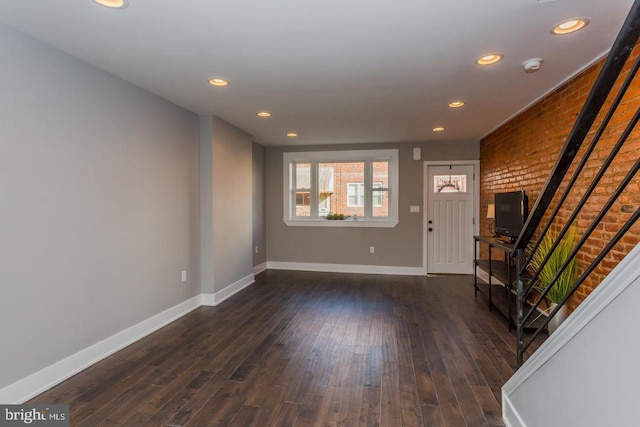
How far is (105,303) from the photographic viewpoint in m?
2.64

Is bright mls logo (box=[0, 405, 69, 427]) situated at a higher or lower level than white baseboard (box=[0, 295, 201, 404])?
lower

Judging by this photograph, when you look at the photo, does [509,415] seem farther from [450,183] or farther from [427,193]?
[450,183]

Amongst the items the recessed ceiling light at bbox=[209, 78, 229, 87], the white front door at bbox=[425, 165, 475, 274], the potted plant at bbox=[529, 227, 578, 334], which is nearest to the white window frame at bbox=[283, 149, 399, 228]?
the white front door at bbox=[425, 165, 475, 274]

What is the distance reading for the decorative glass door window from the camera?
5597 mm

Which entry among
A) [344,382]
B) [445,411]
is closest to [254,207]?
[344,382]

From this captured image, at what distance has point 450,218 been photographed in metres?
5.63

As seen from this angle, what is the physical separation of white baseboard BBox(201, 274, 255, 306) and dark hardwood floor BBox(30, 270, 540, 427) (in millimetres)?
143

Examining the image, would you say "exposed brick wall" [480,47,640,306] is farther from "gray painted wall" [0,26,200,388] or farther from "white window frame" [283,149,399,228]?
"gray painted wall" [0,26,200,388]

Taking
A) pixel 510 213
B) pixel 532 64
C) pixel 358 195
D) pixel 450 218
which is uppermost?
pixel 532 64

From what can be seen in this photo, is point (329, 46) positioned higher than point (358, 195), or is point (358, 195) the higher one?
point (329, 46)

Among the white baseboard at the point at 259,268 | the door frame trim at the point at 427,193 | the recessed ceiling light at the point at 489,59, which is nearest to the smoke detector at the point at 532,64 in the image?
the recessed ceiling light at the point at 489,59

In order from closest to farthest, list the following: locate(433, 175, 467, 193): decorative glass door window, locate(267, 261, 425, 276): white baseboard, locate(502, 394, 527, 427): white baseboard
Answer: locate(502, 394, 527, 427): white baseboard → locate(433, 175, 467, 193): decorative glass door window → locate(267, 261, 425, 276): white baseboard

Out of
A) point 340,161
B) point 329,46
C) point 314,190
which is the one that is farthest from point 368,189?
point 329,46

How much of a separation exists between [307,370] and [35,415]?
1.69m
